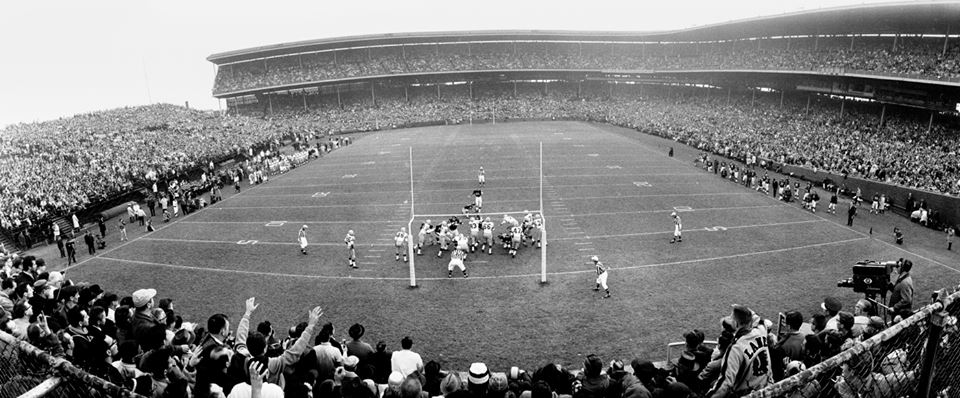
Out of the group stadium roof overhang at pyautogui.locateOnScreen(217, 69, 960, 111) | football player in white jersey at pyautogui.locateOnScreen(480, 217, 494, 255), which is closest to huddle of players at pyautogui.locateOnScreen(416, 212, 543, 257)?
football player in white jersey at pyautogui.locateOnScreen(480, 217, 494, 255)

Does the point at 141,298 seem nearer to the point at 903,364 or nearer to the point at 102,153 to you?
the point at 903,364

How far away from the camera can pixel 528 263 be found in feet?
63.9

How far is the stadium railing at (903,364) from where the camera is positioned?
12.0 ft

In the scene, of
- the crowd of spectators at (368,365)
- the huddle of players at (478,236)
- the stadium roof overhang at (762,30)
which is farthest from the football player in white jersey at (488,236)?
the stadium roof overhang at (762,30)

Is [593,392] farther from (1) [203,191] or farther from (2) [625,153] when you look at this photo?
(2) [625,153]

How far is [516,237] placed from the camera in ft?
67.4

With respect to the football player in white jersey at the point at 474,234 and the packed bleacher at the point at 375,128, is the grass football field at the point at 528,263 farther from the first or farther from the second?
the packed bleacher at the point at 375,128

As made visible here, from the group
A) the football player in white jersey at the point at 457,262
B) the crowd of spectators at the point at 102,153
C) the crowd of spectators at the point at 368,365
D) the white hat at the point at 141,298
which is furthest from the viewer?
the crowd of spectators at the point at 102,153

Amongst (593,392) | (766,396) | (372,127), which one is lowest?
(372,127)

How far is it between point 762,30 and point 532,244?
165 ft

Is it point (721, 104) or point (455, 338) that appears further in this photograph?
point (721, 104)

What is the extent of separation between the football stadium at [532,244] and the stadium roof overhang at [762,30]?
0.48m

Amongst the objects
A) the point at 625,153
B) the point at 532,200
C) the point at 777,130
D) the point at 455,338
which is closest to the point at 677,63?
the point at 777,130

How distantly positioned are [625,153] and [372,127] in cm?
3598
